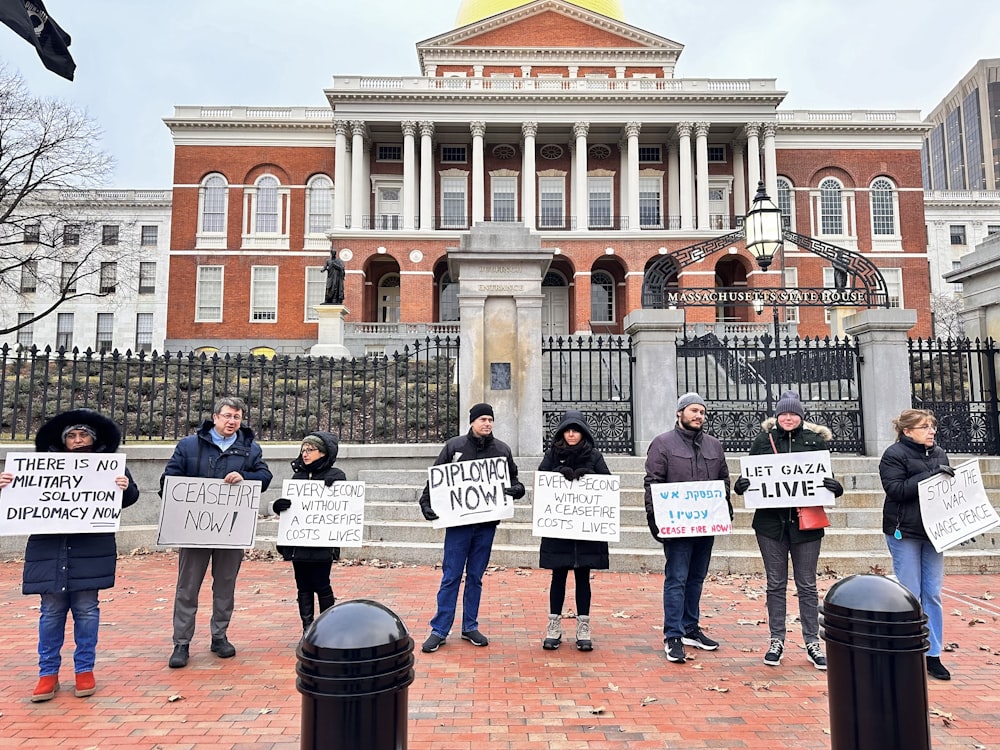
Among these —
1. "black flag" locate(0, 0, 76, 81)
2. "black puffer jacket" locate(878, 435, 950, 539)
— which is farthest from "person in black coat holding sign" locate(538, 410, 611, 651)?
"black flag" locate(0, 0, 76, 81)

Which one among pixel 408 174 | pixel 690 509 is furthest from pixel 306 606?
pixel 408 174

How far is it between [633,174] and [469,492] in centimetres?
4120

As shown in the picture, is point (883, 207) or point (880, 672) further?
point (883, 207)

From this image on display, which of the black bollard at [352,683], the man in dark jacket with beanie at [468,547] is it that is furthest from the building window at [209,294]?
the black bollard at [352,683]

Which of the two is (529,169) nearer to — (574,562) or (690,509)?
(690,509)

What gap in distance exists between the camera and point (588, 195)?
150 feet

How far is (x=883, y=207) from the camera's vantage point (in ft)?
156

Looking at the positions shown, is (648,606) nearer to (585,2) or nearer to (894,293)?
(894,293)

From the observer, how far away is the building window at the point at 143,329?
5969 centimetres

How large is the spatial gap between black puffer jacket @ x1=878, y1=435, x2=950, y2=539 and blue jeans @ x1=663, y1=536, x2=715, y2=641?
1.35 meters

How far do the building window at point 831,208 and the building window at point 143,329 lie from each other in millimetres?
54896

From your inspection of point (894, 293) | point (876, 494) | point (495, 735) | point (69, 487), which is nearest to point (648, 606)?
point (495, 735)

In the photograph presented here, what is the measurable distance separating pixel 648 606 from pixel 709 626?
79 centimetres

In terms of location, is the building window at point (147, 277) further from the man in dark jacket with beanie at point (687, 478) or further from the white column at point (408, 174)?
the man in dark jacket with beanie at point (687, 478)
